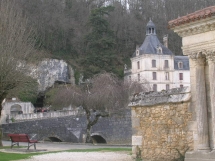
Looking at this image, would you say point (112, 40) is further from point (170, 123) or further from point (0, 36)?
point (170, 123)

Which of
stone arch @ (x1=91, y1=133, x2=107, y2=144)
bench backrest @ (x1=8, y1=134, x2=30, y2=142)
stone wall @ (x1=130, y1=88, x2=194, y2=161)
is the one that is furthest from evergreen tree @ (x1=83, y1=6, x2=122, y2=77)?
stone wall @ (x1=130, y1=88, x2=194, y2=161)

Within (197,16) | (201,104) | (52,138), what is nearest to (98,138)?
(52,138)

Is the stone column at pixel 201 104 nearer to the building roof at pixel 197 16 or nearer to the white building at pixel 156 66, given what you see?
the building roof at pixel 197 16

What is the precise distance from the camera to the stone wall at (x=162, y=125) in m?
12.0

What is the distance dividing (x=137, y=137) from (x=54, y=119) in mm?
25331

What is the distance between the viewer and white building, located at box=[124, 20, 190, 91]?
6044 centimetres

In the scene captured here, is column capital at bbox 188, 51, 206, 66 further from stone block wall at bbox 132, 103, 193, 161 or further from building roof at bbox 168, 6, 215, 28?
stone block wall at bbox 132, 103, 193, 161

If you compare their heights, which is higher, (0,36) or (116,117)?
(0,36)

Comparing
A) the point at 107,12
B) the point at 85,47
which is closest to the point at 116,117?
the point at 85,47

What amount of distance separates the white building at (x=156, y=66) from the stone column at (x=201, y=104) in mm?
48118

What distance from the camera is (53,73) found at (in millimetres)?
52906

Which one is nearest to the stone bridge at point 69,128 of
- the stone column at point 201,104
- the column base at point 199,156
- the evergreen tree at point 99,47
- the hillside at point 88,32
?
the hillside at point 88,32

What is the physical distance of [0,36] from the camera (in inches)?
823

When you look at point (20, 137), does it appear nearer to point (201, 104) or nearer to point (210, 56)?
point (201, 104)
